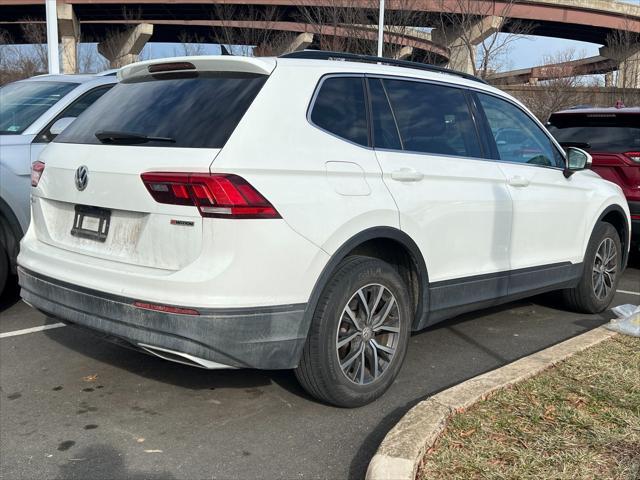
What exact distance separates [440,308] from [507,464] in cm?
136

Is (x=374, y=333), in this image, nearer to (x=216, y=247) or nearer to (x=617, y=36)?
(x=216, y=247)

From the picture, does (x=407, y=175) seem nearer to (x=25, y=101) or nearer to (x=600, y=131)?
(x=25, y=101)

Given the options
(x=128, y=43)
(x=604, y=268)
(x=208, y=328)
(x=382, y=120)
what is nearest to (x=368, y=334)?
(x=208, y=328)

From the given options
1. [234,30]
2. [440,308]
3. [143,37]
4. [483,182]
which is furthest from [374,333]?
[143,37]

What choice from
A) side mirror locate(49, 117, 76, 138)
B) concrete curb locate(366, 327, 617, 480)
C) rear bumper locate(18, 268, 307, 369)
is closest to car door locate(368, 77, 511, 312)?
concrete curb locate(366, 327, 617, 480)

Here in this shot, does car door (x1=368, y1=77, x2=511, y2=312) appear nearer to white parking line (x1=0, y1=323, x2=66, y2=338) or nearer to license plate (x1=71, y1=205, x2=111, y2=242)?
license plate (x1=71, y1=205, x2=111, y2=242)

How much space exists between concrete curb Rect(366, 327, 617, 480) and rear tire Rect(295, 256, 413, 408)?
1.39 feet

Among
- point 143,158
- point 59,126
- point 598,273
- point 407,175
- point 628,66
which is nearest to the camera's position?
point 143,158

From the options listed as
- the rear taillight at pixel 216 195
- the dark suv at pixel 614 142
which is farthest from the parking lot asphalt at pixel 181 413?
the dark suv at pixel 614 142

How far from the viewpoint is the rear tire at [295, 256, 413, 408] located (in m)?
3.40

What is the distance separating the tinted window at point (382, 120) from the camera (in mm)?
3801

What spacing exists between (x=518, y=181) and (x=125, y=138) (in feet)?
9.23

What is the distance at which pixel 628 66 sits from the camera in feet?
108

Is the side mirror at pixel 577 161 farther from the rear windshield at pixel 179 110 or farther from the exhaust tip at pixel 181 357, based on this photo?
the exhaust tip at pixel 181 357
